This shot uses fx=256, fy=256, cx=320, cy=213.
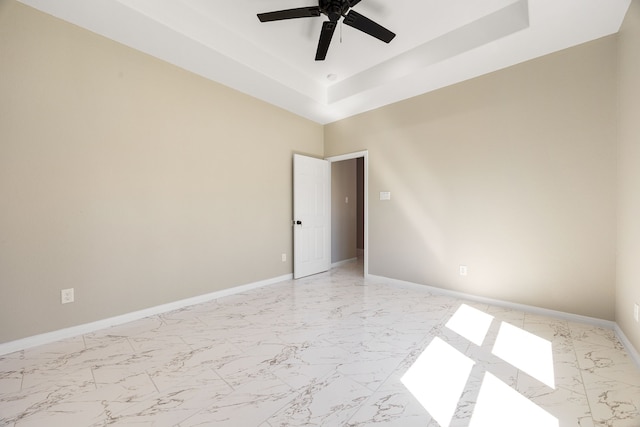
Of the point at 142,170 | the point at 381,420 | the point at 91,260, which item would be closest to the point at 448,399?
the point at 381,420

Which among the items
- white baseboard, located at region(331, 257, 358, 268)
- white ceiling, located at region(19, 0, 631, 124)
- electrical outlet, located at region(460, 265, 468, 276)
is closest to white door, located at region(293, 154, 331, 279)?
white baseboard, located at region(331, 257, 358, 268)

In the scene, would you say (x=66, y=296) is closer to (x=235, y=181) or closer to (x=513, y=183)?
(x=235, y=181)

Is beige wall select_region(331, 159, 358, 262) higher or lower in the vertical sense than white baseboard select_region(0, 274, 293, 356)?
higher

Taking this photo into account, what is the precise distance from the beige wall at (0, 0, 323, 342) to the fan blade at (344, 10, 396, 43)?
195cm

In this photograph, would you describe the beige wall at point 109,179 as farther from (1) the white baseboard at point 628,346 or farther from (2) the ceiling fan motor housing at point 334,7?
(1) the white baseboard at point 628,346

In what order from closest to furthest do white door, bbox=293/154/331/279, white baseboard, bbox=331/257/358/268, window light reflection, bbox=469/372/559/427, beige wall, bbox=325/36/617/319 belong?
window light reflection, bbox=469/372/559/427
beige wall, bbox=325/36/617/319
white door, bbox=293/154/331/279
white baseboard, bbox=331/257/358/268

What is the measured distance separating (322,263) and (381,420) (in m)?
3.38

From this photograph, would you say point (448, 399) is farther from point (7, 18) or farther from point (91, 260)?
point (7, 18)

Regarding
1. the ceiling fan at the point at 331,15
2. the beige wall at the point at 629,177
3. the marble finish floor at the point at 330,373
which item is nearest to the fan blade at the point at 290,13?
the ceiling fan at the point at 331,15

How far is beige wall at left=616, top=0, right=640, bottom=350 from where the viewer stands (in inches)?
75.4

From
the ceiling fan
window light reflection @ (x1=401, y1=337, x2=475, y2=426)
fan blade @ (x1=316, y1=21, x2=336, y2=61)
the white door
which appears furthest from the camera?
the white door

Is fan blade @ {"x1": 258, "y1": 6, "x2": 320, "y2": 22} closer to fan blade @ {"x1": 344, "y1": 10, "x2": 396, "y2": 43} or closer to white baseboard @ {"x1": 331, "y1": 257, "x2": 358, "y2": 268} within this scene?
fan blade @ {"x1": 344, "y1": 10, "x2": 396, "y2": 43}

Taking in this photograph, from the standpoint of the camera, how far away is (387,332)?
2.38 meters

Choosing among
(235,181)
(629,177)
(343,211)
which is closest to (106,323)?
(235,181)
